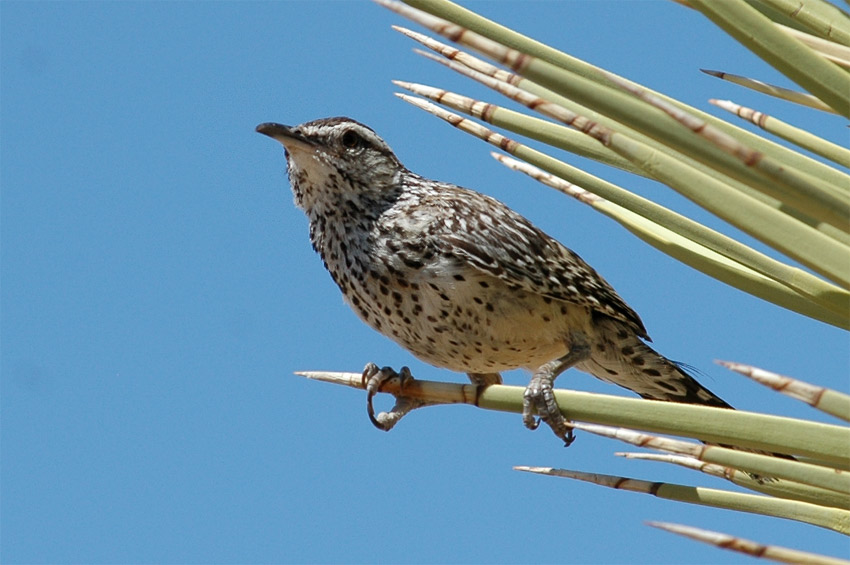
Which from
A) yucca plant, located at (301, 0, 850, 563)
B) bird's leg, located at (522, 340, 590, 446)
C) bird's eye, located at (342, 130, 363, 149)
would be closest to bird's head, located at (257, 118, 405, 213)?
bird's eye, located at (342, 130, 363, 149)

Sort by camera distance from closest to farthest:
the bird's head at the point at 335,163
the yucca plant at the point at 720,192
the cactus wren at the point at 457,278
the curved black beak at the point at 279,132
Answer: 1. the yucca plant at the point at 720,192
2. the cactus wren at the point at 457,278
3. the curved black beak at the point at 279,132
4. the bird's head at the point at 335,163

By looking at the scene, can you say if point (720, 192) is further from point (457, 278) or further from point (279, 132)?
point (279, 132)

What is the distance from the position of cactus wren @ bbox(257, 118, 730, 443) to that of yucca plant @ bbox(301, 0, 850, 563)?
2.06 feet

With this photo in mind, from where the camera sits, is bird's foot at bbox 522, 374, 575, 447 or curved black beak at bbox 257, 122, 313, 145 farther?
curved black beak at bbox 257, 122, 313, 145

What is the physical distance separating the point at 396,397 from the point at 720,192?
131 centimetres

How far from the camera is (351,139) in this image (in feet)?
9.89

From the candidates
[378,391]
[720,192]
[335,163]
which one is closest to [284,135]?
[335,163]

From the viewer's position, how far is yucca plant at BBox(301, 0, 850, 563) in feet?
3.20

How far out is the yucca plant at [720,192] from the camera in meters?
0.98

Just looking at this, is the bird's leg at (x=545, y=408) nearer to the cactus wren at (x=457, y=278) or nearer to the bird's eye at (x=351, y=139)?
the cactus wren at (x=457, y=278)

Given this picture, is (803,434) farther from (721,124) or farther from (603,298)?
(603,298)

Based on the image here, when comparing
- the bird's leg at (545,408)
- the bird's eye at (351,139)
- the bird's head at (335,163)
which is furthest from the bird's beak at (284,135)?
the bird's leg at (545,408)

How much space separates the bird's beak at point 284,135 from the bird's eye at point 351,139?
0.35ft

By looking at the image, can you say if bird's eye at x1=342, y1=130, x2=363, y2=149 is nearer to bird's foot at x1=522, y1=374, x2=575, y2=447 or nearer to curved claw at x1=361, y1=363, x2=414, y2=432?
curved claw at x1=361, y1=363, x2=414, y2=432
